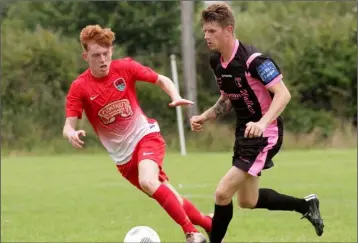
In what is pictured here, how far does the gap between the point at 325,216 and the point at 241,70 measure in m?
4.44

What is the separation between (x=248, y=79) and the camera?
668 cm

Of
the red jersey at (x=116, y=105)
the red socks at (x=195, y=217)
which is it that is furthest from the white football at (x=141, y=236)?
the red jersey at (x=116, y=105)

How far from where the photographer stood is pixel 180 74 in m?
29.6

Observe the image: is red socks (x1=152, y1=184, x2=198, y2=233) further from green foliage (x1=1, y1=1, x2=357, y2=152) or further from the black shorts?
green foliage (x1=1, y1=1, x2=357, y2=152)

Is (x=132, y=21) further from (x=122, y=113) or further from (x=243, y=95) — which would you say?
(x=243, y=95)

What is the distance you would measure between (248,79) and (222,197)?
1000 mm

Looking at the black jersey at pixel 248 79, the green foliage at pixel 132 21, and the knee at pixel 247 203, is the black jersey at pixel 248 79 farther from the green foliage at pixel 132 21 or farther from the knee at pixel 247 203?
the green foliage at pixel 132 21

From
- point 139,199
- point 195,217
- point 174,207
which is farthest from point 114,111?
point 139,199

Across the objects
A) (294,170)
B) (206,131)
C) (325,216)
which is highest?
(325,216)

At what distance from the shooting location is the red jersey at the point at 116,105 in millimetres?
7367

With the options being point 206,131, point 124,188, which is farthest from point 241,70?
point 206,131

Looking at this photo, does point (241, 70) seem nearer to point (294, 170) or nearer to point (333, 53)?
point (294, 170)

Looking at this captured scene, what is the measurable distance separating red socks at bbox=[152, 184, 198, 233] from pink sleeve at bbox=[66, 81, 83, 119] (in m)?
0.97

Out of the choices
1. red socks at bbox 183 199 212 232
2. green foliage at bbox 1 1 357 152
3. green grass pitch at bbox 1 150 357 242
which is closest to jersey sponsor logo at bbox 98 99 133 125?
red socks at bbox 183 199 212 232
